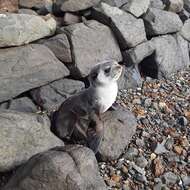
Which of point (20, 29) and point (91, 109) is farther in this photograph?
point (20, 29)

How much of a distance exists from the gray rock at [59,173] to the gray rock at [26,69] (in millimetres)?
1690

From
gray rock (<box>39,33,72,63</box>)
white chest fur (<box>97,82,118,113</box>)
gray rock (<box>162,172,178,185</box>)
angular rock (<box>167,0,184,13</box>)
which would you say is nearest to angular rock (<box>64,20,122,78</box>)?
gray rock (<box>39,33,72,63</box>)

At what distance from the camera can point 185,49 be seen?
7676mm

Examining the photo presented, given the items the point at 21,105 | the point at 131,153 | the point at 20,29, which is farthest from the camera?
the point at 20,29

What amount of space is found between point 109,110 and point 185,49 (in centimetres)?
289

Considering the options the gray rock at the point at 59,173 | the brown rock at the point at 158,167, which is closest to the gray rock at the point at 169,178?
the brown rock at the point at 158,167

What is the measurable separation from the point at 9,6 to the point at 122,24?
1620 mm

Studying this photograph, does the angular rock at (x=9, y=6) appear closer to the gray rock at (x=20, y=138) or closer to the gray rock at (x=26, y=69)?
the gray rock at (x=26, y=69)

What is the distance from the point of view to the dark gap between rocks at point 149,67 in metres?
7.12

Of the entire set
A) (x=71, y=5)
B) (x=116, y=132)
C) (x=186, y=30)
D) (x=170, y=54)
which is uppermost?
(x=71, y=5)

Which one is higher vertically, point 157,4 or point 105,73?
point 105,73

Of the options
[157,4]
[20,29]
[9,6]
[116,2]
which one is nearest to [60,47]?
[20,29]

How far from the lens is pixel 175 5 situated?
769 centimetres

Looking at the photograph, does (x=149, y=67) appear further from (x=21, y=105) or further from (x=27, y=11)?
(x=21, y=105)
